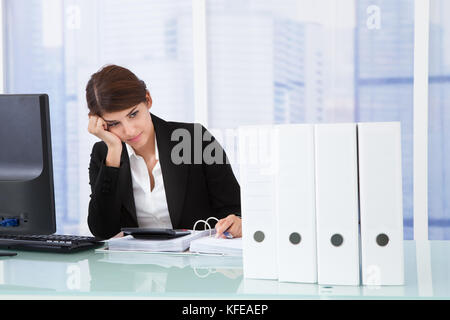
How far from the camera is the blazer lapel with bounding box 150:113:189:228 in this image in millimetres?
1979

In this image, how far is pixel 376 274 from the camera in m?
0.98

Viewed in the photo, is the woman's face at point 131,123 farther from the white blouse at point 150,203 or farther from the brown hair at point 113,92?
the white blouse at point 150,203

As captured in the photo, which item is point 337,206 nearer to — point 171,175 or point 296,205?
point 296,205

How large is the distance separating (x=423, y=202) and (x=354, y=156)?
6.88 ft

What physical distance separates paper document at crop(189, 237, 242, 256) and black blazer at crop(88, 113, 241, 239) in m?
0.56

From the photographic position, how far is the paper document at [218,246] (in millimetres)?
1335

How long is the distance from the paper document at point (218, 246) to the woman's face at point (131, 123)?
72 centimetres

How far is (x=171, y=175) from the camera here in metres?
2.00

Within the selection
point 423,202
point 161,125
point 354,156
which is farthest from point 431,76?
point 354,156

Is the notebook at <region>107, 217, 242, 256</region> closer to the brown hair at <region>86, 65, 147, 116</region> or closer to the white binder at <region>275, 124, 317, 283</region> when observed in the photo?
the white binder at <region>275, 124, 317, 283</region>

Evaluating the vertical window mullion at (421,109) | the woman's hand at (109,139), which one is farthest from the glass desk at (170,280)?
the vertical window mullion at (421,109)

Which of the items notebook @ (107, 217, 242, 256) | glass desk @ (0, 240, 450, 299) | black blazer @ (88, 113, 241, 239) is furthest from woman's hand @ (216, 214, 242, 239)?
black blazer @ (88, 113, 241, 239)

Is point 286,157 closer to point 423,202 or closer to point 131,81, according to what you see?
point 131,81
